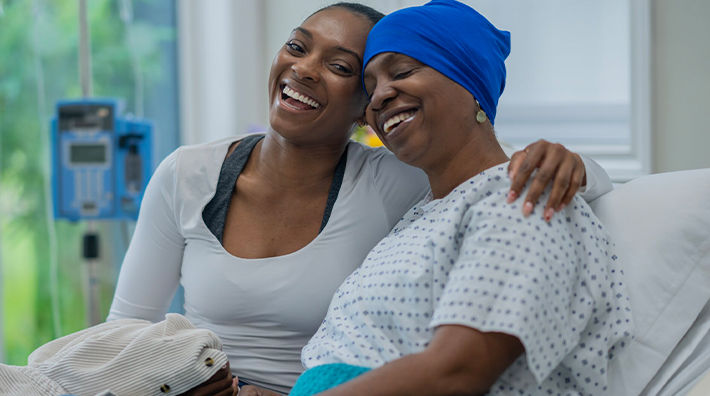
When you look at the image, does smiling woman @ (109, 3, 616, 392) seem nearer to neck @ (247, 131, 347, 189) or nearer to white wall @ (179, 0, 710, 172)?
neck @ (247, 131, 347, 189)

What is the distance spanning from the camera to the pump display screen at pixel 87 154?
267 centimetres

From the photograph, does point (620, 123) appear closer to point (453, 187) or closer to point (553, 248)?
point (453, 187)

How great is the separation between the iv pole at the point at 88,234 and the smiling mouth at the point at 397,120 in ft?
5.35

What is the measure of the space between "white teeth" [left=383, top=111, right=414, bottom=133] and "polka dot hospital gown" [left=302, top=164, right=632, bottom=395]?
17 centimetres

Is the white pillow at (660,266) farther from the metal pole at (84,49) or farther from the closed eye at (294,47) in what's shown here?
the metal pole at (84,49)

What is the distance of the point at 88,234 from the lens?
2709 mm

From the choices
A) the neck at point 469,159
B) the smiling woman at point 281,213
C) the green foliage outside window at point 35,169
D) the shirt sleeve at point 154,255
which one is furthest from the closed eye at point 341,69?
the green foliage outside window at point 35,169

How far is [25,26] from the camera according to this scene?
9.27 feet

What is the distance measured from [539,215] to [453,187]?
0.29 meters

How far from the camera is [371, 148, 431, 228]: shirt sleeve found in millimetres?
1681

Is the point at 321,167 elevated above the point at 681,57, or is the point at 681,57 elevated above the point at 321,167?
the point at 681,57

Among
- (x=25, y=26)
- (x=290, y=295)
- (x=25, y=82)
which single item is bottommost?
(x=290, y=295)

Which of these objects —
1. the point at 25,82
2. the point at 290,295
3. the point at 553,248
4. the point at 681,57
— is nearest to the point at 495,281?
the point at 553,248

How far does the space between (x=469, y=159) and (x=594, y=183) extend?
262mm
